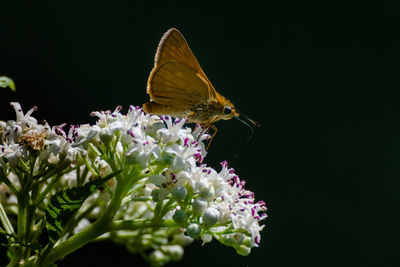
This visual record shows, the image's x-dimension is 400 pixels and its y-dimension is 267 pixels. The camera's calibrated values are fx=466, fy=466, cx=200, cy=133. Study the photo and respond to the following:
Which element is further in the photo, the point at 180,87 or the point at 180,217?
the point at 180,87

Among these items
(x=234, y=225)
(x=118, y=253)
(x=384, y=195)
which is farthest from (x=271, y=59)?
(x=234, y=225)

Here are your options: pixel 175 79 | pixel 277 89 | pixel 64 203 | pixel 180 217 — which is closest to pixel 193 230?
pixel 180 217

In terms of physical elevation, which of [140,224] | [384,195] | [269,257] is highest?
[140,224]

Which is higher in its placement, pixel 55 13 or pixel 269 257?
pixel 55 13

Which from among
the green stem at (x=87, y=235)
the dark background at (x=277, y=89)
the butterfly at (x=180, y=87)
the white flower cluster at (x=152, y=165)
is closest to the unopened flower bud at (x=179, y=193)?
the white flower cluster at (x=152, y=165)

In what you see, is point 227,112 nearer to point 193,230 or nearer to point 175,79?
point 175,79

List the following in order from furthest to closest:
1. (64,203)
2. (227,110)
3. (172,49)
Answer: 1. (227,110)
2. (172,49)
3. (64,203)

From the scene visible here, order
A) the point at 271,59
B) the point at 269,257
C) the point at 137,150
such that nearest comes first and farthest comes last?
1. the point at 137,150
2. the point at 269,257
3. the point at 271,59

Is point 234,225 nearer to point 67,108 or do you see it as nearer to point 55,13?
point 67,108
